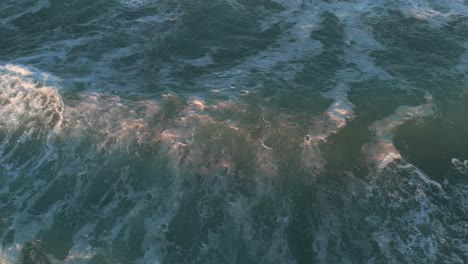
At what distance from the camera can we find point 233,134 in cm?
1320

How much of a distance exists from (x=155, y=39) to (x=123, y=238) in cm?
972

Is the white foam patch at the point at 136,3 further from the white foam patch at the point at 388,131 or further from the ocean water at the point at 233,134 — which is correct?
the white foam patch at the point at 388,131

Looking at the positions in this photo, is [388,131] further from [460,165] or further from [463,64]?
[463,64]

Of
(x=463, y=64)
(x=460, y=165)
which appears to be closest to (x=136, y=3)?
(x=463, y=64)

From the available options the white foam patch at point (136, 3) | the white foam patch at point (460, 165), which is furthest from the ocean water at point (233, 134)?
the white foam patch at point (136, 3)

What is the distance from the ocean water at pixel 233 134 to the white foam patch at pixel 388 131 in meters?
0.06

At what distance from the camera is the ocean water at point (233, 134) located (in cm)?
1056

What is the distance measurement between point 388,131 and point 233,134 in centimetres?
508

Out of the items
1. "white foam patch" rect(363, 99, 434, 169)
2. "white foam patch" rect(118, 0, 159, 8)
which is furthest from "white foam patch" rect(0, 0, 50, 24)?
"white foam patch" rect(363, 99, 434, 169)

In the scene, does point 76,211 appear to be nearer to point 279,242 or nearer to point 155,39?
point 279,242

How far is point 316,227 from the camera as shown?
10797 millimetres

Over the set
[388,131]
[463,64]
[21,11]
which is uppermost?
[21,11]

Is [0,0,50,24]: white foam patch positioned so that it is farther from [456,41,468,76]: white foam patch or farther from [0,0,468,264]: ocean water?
[456,41,468,76]: white foam patch

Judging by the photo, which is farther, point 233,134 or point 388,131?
point 388,131
